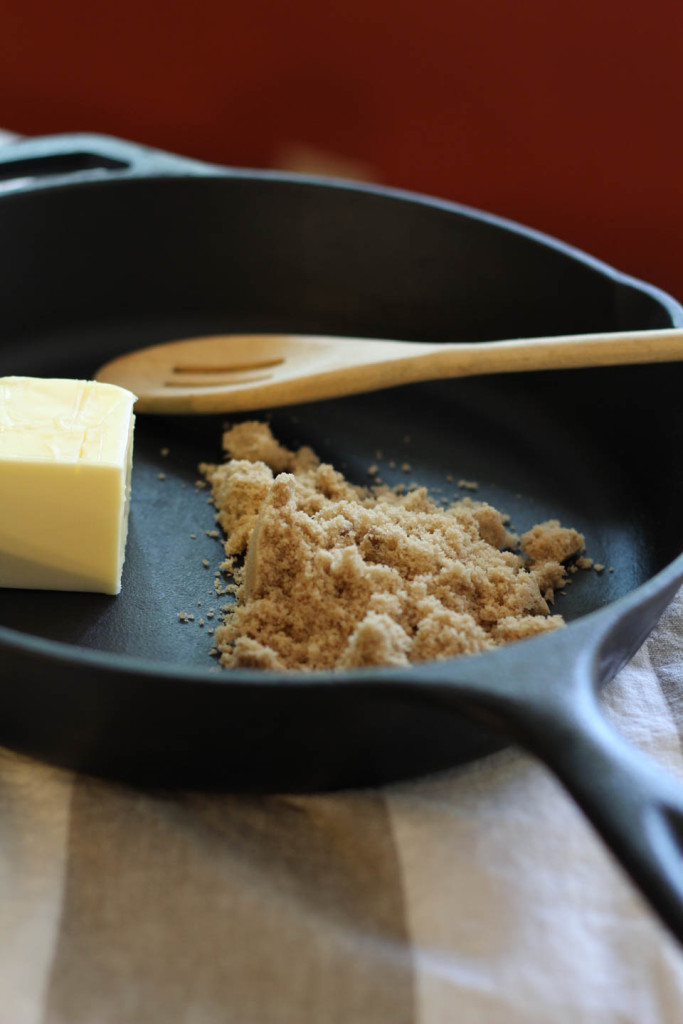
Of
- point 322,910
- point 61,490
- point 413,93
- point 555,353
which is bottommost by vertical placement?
point 322,910

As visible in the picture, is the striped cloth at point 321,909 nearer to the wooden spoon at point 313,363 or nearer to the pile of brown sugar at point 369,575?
the pile of brown sugar at point 369,575

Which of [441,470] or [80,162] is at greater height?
[80,162]

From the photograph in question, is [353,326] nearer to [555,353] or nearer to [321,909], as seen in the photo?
[555,353]

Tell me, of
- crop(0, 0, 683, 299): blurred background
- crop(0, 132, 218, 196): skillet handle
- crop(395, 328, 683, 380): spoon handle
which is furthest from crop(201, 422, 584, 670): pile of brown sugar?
crop(0, 0, 683, 299): blurred background

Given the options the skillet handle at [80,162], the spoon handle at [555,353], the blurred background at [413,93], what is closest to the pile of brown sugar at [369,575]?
the spoon handle at [555,353]

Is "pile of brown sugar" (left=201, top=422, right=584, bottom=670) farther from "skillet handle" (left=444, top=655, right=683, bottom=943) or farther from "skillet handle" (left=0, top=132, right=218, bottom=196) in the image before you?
"skillet handle" (left=0, top=132, right=218, bottom=196)

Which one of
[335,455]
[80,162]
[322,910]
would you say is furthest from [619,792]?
[80,162]

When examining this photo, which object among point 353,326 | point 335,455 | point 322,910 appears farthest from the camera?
point 353,326

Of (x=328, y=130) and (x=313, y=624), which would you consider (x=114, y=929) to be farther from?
(x=328, y=130)

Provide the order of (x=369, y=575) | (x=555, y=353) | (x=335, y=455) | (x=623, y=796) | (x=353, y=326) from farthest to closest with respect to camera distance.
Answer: (x=353, y=326) < (x=335, y=455) < (x=555, y=353) < (x=369, y=575) < (x=623, y=796)
